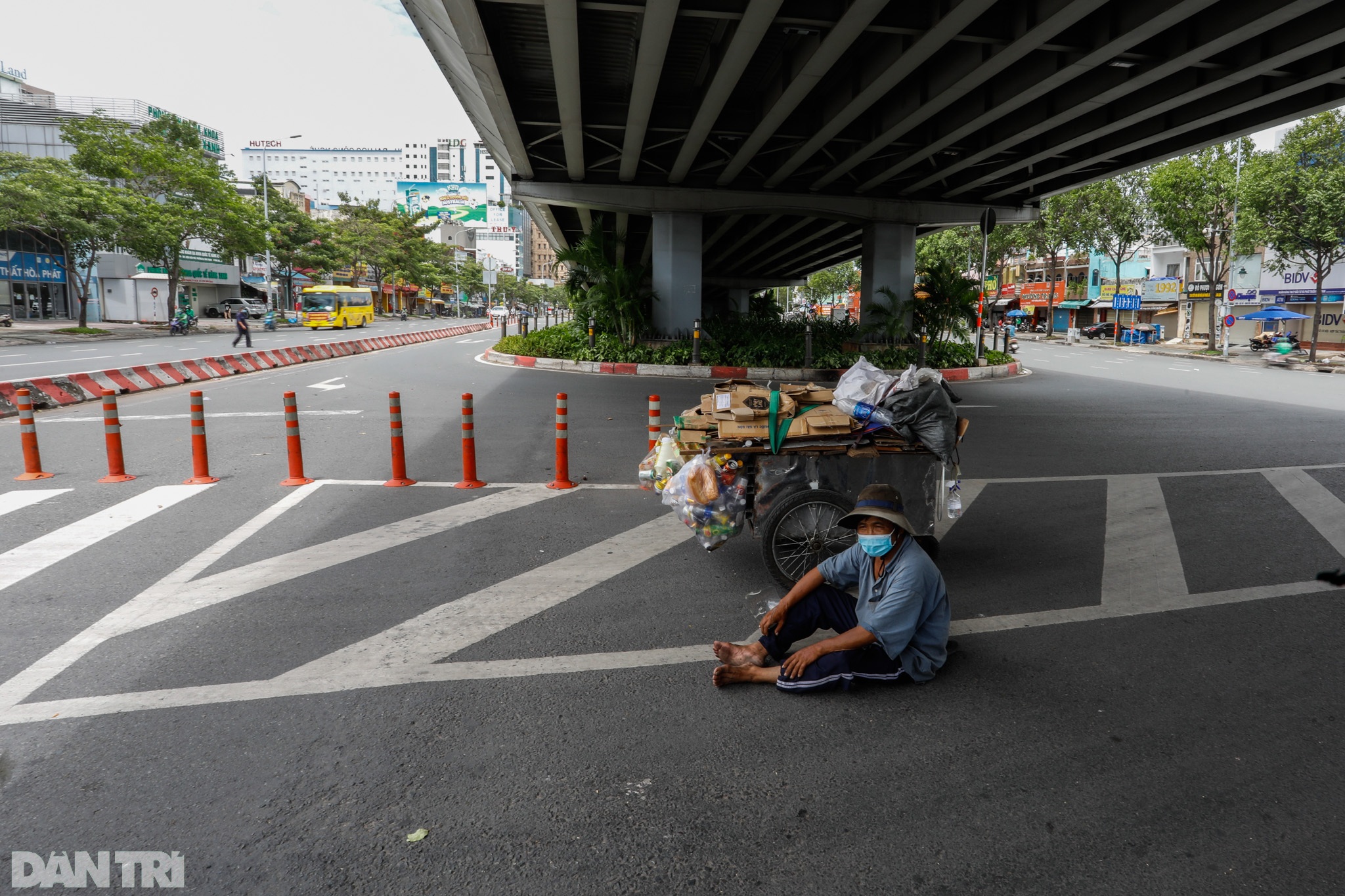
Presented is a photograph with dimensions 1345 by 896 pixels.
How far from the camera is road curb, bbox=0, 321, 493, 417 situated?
43.9 ft

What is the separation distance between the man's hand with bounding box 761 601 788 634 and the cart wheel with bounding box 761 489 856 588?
1173mm

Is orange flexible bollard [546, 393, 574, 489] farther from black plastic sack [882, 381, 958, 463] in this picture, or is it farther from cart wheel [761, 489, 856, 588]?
black plastic sack [882, 381, 958, 463]

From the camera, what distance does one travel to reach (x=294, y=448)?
8.47 metres

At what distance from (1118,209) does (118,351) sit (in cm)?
4743

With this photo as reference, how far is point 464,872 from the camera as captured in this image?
2693mm

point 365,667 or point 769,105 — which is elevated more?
point 769,105

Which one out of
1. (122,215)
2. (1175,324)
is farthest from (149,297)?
(1175,324)

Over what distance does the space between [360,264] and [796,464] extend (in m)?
82.2

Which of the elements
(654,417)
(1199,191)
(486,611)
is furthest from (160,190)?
(1199,191)

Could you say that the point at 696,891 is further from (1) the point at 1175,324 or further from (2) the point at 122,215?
(1) the point at 1175,324

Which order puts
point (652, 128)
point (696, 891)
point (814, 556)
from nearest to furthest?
point (696, 891) → point (814, 556) → point (652, 128)

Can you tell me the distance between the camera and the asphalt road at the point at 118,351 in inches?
785

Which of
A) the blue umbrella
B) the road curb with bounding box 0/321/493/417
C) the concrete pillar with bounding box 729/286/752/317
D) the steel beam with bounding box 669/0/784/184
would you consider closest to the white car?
the concrete pillar with bounding box 729/286/752/317

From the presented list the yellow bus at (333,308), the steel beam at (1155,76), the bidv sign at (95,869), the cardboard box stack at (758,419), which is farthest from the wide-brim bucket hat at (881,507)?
the yellow bus at (333,308)
